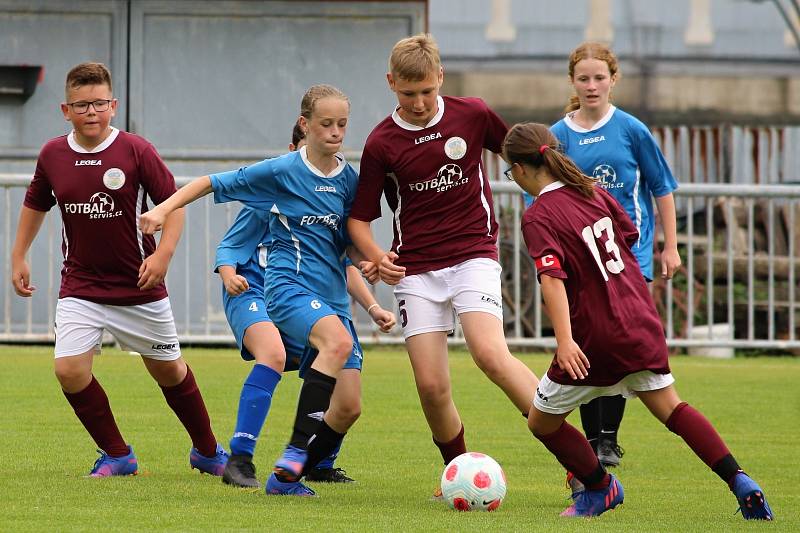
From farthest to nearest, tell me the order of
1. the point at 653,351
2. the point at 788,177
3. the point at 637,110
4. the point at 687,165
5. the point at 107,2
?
the point at 637,110
the point at 788,177
the point at 687,165
the point at 107,2
the point at 653,351

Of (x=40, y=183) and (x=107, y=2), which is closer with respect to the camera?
(x=40, y=183)

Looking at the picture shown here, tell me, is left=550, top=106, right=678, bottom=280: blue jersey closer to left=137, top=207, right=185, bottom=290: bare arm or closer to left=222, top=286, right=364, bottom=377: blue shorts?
left=222, top=286, right=364, bottom=377: blue shorts

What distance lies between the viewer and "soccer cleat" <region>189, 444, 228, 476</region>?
6.82 meters

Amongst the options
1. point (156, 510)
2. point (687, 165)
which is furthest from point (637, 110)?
point (156, 510)

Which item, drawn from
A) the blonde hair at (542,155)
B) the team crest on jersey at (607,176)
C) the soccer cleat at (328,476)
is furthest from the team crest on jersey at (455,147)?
the soccer cleat at (328,476)

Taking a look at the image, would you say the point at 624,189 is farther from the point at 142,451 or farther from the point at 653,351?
the point at 142,451

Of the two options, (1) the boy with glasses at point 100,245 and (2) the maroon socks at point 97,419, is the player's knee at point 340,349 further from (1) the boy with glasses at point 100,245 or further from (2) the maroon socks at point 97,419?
(2) the maroon socks at point 97,419

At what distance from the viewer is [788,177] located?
24219mm

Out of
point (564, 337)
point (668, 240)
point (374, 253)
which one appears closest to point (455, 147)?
point (374, 253)

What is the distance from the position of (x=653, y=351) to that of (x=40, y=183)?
2934mm

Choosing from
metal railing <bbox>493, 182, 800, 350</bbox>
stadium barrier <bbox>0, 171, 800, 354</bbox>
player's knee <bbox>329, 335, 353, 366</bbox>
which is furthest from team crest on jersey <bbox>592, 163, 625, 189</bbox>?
metal railing <bbox>493, 182, 800, 350</bbox>

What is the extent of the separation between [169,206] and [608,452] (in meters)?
2.58

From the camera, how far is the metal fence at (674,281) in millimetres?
12352

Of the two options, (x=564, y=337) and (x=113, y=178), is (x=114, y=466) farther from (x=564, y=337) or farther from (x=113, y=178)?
(x=564, y=337)
